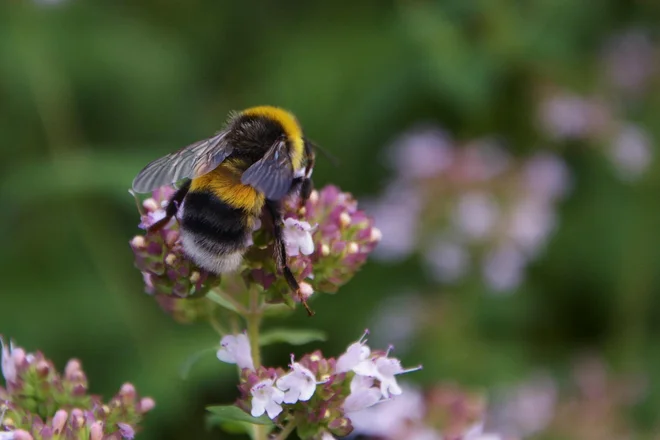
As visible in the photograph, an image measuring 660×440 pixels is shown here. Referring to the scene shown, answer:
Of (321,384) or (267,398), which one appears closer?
(267,398)

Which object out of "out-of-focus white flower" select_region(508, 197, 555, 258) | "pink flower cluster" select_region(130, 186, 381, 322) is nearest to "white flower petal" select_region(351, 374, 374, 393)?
"pink flower cluster" select_region(130, 186, 381, 322)

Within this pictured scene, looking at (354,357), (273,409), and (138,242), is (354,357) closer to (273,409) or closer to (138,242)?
(273,409)

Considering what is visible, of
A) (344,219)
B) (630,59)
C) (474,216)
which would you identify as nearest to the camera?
(344,219)

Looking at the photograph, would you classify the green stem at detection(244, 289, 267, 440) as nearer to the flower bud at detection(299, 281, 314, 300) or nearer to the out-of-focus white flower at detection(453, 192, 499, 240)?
the flower bud at detection(299, 281, 314, 300)

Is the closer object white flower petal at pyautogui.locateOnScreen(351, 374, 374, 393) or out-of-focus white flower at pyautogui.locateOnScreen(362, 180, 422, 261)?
white flower petal at pyautogui.locateOnScreen(351, 374, 374, 393)

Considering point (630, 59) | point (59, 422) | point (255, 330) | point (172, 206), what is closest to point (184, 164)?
point (172, 206)

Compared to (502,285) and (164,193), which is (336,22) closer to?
(502,285)
